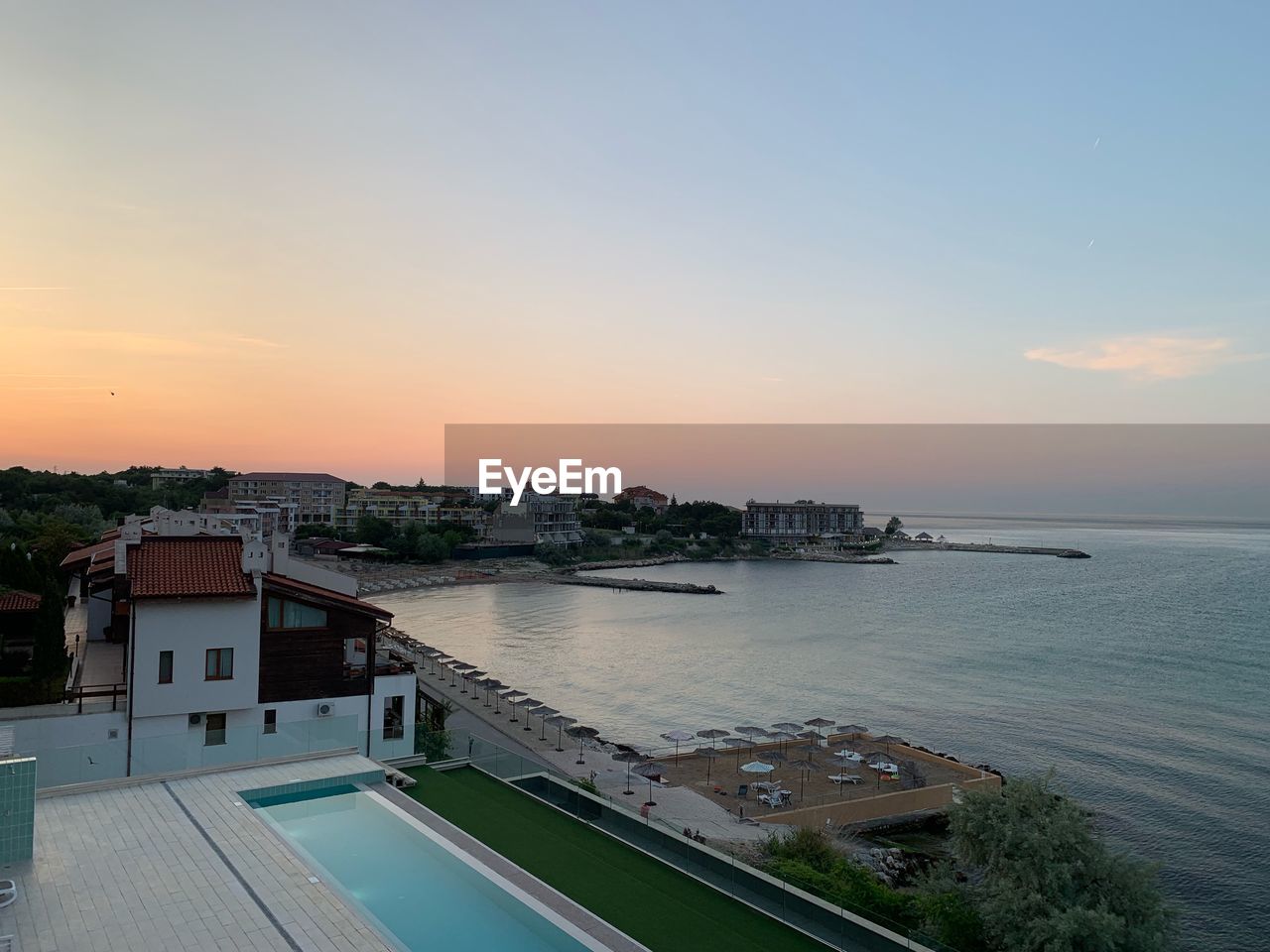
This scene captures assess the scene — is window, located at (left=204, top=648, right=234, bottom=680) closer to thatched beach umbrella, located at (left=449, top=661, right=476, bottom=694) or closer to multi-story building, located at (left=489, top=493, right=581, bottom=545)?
thatched beach umbrella, located at (left=449, top=661, right=476, bottom=694)

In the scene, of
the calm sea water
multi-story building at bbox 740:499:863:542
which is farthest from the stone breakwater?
multi-story building at bbox 740:499:863:542

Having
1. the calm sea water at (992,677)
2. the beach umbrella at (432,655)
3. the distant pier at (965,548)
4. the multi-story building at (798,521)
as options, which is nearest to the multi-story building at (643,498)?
the multi-story building at (798,521)

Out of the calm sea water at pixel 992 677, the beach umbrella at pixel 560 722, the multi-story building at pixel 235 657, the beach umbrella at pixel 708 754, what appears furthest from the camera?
the beach umbrella at pixel 560 722

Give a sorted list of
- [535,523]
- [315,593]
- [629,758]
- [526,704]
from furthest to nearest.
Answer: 1. [535,523]
2. [526,704]
3. [629,758]
4. [315,593]

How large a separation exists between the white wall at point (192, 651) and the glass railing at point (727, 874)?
4.04 meters

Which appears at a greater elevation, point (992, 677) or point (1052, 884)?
point (1052, 884)

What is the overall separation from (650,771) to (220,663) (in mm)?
10956

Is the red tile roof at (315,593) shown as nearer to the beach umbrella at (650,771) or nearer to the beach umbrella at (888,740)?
the beach umbrella at (650,771)

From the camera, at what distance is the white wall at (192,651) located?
11500mm

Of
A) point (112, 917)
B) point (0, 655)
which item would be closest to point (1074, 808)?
point (112, 917)

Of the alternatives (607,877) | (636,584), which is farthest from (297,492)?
(607,877)

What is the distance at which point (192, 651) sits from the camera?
11.8 meters

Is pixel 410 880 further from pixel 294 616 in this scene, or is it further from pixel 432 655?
pixel 432 655

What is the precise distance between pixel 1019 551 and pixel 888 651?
103085 mm
